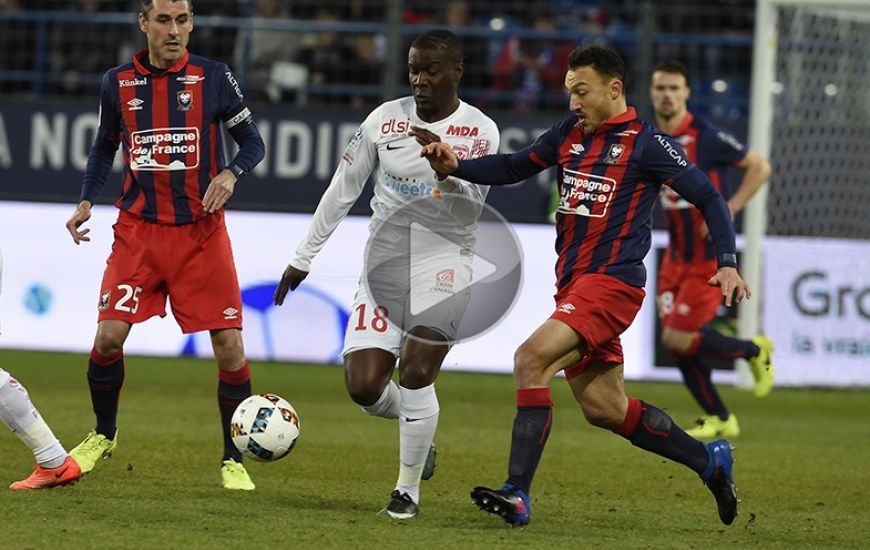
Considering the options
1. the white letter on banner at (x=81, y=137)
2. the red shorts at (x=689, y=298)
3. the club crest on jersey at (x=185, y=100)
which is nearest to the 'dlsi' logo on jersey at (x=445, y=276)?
the club crest on jersey at (x=185, y=100)

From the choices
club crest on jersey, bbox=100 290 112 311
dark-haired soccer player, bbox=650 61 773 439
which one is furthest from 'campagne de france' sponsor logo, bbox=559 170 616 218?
dark-haired soccer player, bbox=650 61 773 439

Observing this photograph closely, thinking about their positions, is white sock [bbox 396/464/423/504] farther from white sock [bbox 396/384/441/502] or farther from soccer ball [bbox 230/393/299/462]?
soccer ball [bbox 230/393/299/462]

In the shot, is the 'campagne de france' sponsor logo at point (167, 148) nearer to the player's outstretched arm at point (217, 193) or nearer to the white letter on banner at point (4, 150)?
the player's outstretched arm at point (217, 193)

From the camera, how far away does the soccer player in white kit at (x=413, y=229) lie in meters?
5.13

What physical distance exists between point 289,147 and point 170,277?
25.4ft

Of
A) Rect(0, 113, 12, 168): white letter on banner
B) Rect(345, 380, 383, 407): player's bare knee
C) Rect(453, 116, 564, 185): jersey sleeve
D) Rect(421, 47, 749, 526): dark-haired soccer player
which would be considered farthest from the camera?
Rect(0, 113, 12, 168): white letter on banner

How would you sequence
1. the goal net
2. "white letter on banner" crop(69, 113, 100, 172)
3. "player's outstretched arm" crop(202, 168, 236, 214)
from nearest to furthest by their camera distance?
"player's outstretched arm" crop(202, 168, 236, 214) < the goal net < "white letter on banner" crop(69, 113, 100, 172)

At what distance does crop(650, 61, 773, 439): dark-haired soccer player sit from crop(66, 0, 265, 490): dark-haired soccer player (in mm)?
3548

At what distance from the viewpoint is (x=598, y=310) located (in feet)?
16.0

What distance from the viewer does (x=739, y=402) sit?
10.5m

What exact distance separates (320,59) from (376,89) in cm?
84

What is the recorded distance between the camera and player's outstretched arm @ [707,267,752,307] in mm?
4676

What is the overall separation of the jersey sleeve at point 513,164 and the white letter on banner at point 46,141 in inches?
361

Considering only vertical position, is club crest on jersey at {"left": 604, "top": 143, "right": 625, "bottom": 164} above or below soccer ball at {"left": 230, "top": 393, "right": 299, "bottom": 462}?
above
